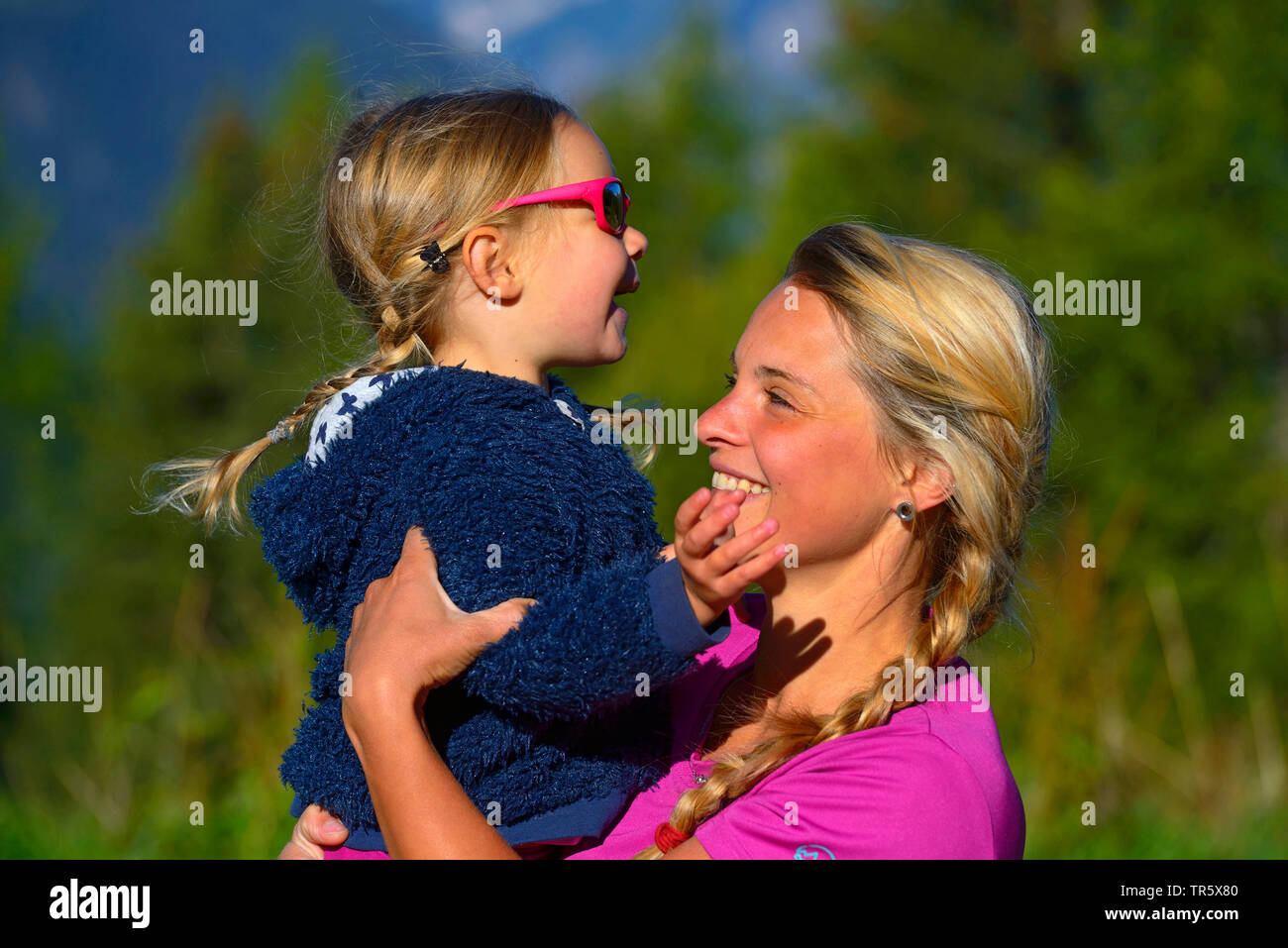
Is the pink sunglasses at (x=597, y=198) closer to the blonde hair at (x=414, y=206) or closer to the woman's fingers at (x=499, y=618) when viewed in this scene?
the blonde hair at (x=414, y=206)

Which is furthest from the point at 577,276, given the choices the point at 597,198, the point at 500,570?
the point at 500,570

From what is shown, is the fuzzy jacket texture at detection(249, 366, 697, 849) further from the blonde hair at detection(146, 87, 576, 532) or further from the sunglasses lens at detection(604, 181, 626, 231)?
the sunglasses lens at detection(604, 181, 626, 231)

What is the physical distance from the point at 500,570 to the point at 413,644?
20 centimetres

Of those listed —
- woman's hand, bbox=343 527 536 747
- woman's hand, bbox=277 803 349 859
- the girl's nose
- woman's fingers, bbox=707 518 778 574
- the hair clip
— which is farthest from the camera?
the girl's nose

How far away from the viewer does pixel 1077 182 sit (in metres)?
9.59

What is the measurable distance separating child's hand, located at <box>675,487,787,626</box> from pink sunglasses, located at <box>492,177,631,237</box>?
87 centimetres

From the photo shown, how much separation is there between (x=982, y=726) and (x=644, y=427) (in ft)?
3.12

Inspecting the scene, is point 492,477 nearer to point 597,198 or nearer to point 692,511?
point 692,511

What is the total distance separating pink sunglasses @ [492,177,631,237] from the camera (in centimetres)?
239

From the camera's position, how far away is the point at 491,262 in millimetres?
2395

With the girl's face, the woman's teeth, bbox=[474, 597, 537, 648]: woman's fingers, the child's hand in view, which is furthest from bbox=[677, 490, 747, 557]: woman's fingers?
the girl's face

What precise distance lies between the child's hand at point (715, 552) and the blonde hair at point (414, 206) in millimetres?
893
